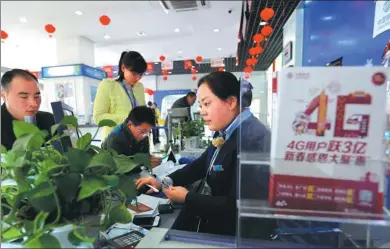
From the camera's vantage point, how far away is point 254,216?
57 cm

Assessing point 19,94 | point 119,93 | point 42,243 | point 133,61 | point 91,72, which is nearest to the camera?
point 42,243

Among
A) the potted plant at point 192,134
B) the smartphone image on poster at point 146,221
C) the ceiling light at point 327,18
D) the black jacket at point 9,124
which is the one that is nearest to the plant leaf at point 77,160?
the smartphone image on poster at point 146,221

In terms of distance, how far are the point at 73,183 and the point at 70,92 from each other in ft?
25.0

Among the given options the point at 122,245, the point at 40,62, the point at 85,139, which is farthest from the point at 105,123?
the point at 40,62

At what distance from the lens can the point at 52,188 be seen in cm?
53

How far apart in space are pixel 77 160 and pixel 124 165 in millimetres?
118

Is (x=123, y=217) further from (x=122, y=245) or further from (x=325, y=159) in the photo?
(x=325, y=159)

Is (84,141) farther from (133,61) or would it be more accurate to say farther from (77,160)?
(133,61)

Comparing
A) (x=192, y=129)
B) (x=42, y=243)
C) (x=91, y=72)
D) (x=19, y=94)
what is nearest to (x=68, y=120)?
(x=42, y=243)

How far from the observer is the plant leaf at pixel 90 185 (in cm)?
52

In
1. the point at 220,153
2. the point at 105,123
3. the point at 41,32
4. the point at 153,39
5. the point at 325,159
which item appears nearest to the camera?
the point at 325,159

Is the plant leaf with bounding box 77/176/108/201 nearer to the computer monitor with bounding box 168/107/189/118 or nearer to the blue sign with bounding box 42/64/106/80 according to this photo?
the computer monitor with bounding box 168/107/189/118

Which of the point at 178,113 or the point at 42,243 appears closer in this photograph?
the point at 42,243

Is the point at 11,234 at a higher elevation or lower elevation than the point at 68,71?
lower
